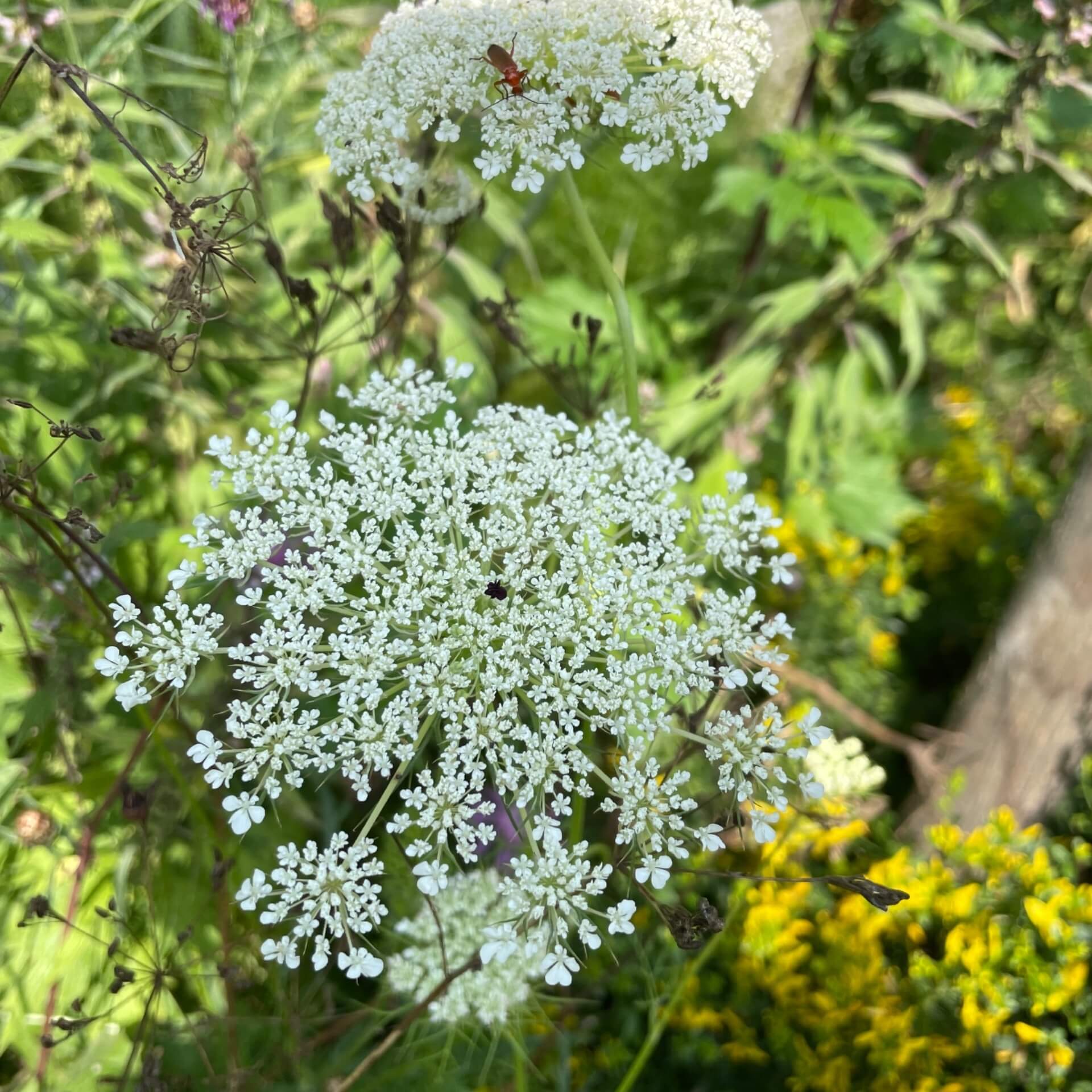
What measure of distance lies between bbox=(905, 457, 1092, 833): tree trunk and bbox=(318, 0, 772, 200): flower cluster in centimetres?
196

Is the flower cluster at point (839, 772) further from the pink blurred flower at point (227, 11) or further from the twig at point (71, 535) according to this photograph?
the pink blurred flower at point (227, 11)

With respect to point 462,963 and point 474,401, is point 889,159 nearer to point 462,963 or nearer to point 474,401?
point 474,401

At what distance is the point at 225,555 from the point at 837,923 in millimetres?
1759

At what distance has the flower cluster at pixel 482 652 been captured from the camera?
1112 millimetres

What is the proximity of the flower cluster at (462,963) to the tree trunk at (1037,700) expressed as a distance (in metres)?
1.64

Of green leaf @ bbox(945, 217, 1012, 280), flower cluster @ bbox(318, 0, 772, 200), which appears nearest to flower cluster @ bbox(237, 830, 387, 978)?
flower cluster @ bbox(318, 0, 772, 200)

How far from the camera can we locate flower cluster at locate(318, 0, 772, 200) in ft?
4.05

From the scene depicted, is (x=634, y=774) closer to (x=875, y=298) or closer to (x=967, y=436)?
(x=875, y=298)

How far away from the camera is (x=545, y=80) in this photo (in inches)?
50.7

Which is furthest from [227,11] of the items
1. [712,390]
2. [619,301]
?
[712,390]

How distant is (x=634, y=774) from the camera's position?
115 centimetres

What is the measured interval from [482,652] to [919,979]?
153cm

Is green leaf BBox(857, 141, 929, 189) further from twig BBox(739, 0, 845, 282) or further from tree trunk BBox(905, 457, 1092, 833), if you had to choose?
tree trunk BBox(905, 457, 1092, 833)

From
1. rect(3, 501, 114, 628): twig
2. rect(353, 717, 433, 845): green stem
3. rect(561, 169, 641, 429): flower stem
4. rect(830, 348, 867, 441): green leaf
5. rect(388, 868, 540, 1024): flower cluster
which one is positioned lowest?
rect(388, 868, 540, 1024): flower cluster
